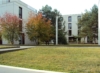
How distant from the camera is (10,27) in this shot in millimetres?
33250

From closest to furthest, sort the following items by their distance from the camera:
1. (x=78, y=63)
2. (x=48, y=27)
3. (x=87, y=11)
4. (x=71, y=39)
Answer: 1. (x=78, y=63)
2. (x=48, y=27)
3. (x=87, y=11)
4. (x=71, y=39)

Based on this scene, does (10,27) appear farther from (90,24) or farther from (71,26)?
(71,26)

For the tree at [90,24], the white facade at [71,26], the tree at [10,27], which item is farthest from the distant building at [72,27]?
the tree at [10,27]

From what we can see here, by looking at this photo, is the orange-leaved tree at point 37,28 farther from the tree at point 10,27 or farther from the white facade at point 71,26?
the white facade at point 71,26

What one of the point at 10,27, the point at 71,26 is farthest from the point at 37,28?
the point at 71,26

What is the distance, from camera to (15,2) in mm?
38656

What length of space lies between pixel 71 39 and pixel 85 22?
2493cm

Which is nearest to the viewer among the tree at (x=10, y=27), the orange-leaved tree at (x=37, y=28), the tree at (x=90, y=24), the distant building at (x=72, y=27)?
the tree at (x=10, y=27)

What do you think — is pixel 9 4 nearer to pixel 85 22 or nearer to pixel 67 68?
pixel 85 22

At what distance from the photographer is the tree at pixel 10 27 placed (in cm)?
3331

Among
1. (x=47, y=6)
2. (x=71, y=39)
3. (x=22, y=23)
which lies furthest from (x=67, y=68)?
(x=71, y=39)

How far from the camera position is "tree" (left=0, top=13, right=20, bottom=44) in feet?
109

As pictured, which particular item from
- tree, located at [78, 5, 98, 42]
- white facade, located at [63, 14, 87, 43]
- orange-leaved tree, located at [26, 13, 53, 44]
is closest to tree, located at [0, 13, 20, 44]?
orange-leaved tree, located at [26, 13, 53, 44]

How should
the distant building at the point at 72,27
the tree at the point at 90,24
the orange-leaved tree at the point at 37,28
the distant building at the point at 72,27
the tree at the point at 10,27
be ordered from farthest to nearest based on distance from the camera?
the distant building at the point at 72,27 → the distant building at the point at 72,27 → the tree at the point at 90,24 → the orange-leaved tree at the point at 37,28 → the tree at the point at 10,27
